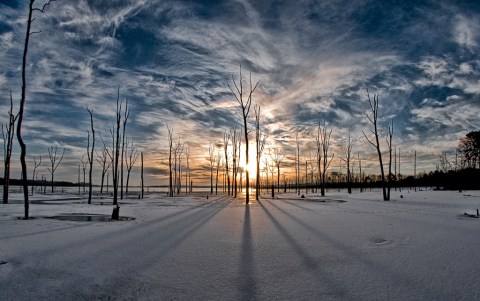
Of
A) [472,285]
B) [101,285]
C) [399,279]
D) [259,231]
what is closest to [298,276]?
[399,279]

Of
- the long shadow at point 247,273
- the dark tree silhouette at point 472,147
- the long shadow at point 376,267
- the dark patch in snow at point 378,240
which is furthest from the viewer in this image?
the dark tree silhouette at point 472,147

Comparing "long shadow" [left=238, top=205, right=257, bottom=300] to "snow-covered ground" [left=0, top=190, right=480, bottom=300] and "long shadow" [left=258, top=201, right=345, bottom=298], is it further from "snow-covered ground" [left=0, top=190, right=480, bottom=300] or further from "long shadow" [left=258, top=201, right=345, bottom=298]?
"long shadow" [left=258, top=201, right=345, bottom=298]

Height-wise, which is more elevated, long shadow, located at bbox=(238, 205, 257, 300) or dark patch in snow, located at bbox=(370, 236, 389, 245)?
long shadow, located at bbox=(238, 205, 257, 300)

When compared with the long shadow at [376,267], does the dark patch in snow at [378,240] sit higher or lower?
lower

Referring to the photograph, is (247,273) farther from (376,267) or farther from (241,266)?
(376,267)

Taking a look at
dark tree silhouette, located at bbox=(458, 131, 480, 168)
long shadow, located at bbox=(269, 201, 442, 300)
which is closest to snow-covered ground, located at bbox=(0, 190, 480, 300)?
long shadow, located at bbox=(269, 201, 442, 300)

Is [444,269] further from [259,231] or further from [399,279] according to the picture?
[259,231]

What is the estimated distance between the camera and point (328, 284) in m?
3.25

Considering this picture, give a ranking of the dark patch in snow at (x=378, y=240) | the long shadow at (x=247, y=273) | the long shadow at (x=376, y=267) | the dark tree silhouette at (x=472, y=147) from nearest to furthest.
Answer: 1. the long shadow at (x=247, y=273)
2. the long shadow at (x=376, y=267)
3. the dark patch in snow at (x=378, y=240)
4. the dark tree silhouette at (x=472, y=147)

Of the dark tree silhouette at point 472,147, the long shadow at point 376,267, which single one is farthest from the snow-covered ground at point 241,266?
the dark tree silhouette at point 472,147

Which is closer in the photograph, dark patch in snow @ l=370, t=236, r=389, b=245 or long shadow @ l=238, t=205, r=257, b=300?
long shadow @ l=238, t=205, r=257, b=300

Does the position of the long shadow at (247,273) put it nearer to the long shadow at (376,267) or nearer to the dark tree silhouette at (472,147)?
the long shadow at (376,267)

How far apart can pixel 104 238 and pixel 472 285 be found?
618 centimetres

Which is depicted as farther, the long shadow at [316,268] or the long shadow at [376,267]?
the long shadow at [376,267]
